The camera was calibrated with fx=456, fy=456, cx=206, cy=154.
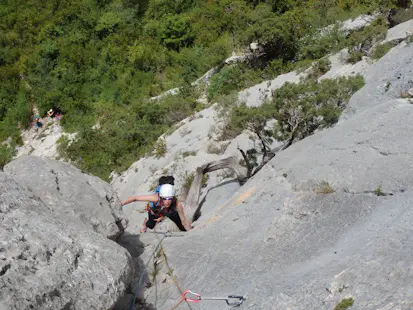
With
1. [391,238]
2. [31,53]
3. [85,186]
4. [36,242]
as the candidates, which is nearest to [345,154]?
[391,238]

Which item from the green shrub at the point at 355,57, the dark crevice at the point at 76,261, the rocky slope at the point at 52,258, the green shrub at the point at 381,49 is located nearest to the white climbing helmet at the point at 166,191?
the rocky slope at the point at 52,258

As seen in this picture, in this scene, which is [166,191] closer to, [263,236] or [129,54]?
[263,236]

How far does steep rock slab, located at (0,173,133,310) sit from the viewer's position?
3631 mm

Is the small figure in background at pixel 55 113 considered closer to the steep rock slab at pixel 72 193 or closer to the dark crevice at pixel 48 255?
the steep rock slab at pixel 72 193

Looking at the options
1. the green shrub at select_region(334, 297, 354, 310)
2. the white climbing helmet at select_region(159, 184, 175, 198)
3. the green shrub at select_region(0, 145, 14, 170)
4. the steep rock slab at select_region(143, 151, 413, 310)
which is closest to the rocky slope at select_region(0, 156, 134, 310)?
the steep rock slab at select_region(143, 151, 413, 310)

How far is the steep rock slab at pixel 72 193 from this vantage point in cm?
582

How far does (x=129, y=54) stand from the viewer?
2564cm

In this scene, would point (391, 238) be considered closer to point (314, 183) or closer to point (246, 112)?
point (314, 183)

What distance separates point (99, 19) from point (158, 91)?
8000 mm

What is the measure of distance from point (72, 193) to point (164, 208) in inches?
79.3

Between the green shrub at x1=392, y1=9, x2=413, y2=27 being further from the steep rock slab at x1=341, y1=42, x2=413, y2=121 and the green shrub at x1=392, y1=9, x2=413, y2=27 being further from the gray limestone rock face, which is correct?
the gray limestone rock face

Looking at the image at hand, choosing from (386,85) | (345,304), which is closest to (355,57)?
(386,85)

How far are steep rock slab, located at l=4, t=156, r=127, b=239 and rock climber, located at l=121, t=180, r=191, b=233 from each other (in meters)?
0.73

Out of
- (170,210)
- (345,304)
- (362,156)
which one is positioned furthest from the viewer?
(170,210)
